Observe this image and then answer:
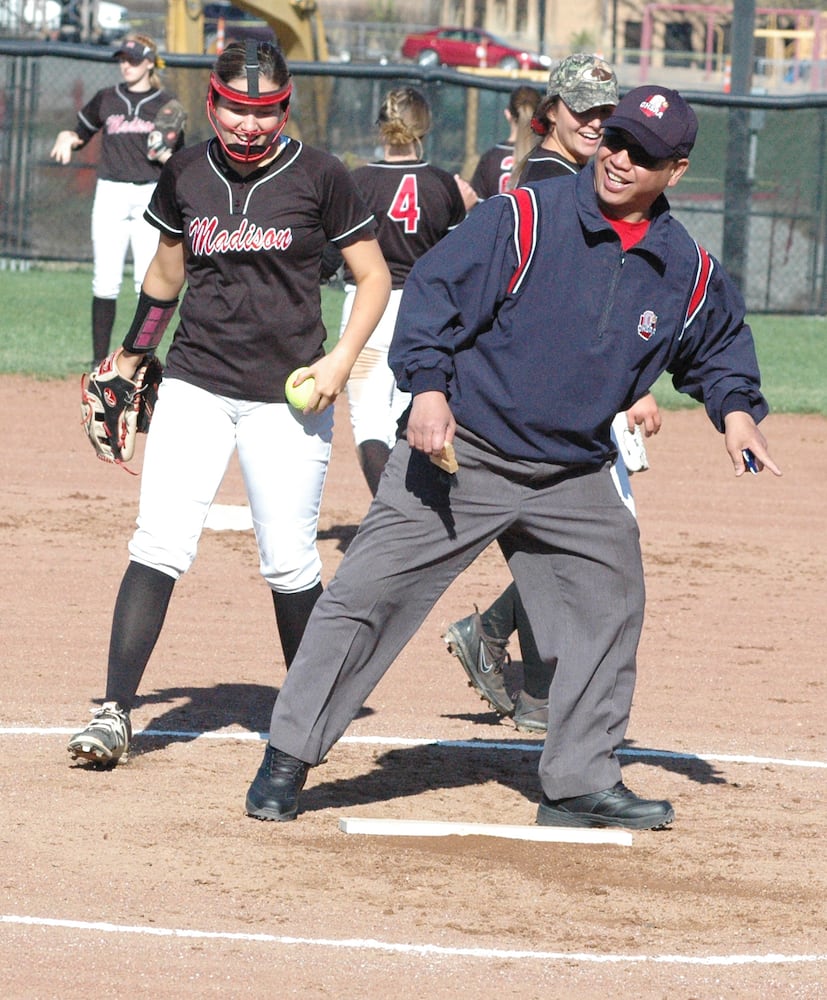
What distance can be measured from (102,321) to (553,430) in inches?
329

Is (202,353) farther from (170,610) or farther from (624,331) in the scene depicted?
(170,610)

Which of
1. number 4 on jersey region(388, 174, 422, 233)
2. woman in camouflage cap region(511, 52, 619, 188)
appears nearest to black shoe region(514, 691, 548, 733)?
woman in camouflage cap region(511, 52, 619, 188)

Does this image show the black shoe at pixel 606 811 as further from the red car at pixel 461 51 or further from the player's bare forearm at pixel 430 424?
the red car at pixel 461 51

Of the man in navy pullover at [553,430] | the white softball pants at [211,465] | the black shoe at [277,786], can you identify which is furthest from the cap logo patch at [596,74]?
the black shoe at [277,786]

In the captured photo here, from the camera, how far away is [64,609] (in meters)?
7.12

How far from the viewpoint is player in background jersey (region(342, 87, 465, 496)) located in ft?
26.0

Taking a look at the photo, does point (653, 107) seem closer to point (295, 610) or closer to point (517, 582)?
point (517, 582)

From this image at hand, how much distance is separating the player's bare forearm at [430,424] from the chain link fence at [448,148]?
13139mm

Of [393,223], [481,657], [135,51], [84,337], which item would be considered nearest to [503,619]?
[481,657]

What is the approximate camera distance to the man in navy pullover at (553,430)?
4.19 meters

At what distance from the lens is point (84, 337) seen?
14586 millimetres

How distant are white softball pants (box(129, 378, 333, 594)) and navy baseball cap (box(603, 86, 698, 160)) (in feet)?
4.39

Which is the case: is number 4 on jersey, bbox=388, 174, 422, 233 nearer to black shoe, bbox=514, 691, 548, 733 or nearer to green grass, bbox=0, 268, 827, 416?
black shoe, bbox=514, 691, 548, 733

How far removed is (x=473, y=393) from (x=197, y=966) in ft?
5.16
